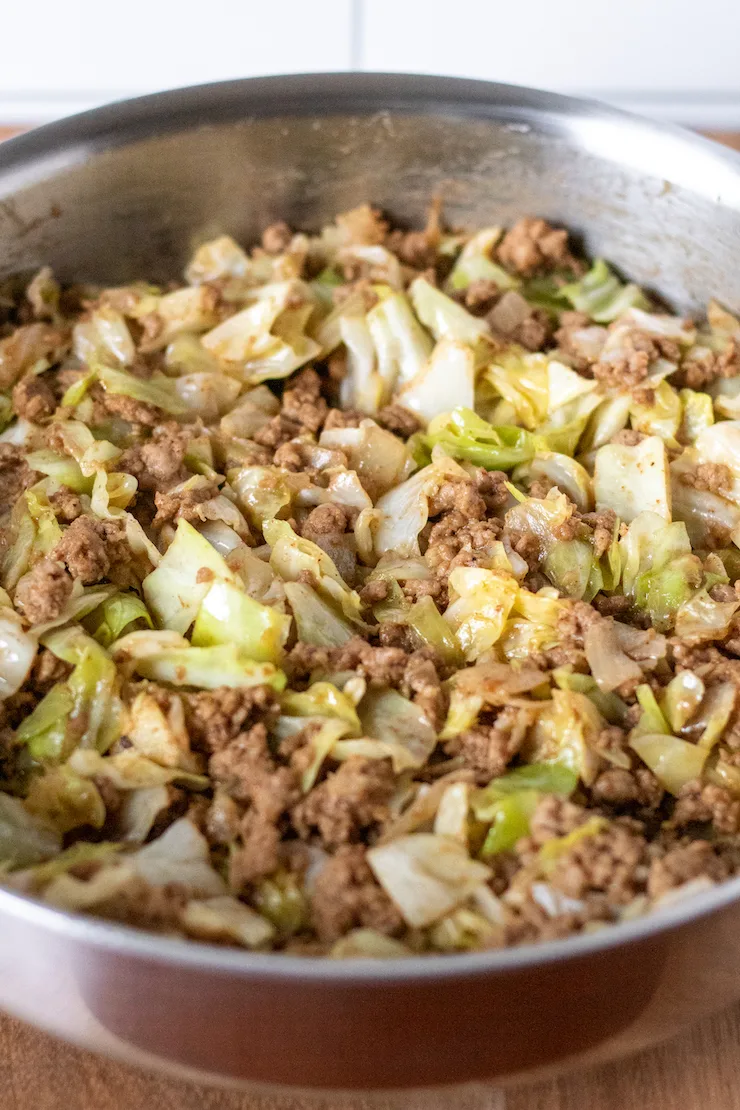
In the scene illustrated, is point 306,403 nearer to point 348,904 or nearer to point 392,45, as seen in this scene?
point 348,904

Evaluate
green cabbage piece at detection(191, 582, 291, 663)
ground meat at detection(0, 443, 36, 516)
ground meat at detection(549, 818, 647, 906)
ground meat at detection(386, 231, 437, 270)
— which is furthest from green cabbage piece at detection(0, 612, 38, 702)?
ground meat at detection(386, 231, 437, 270)

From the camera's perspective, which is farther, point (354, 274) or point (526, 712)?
point (354, 274)

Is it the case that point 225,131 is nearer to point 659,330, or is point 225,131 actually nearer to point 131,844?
point 659,330

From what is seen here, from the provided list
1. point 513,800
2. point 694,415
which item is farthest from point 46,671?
point 694,415

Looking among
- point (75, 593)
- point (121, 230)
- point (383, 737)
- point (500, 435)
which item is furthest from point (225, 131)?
point (383, 737)

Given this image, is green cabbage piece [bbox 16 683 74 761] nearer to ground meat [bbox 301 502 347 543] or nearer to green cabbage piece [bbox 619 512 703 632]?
ground meat [bbox 301 502 347 543]

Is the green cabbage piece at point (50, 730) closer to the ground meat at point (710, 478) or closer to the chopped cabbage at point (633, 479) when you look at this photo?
the chopped cabbage at point (633, 479)
